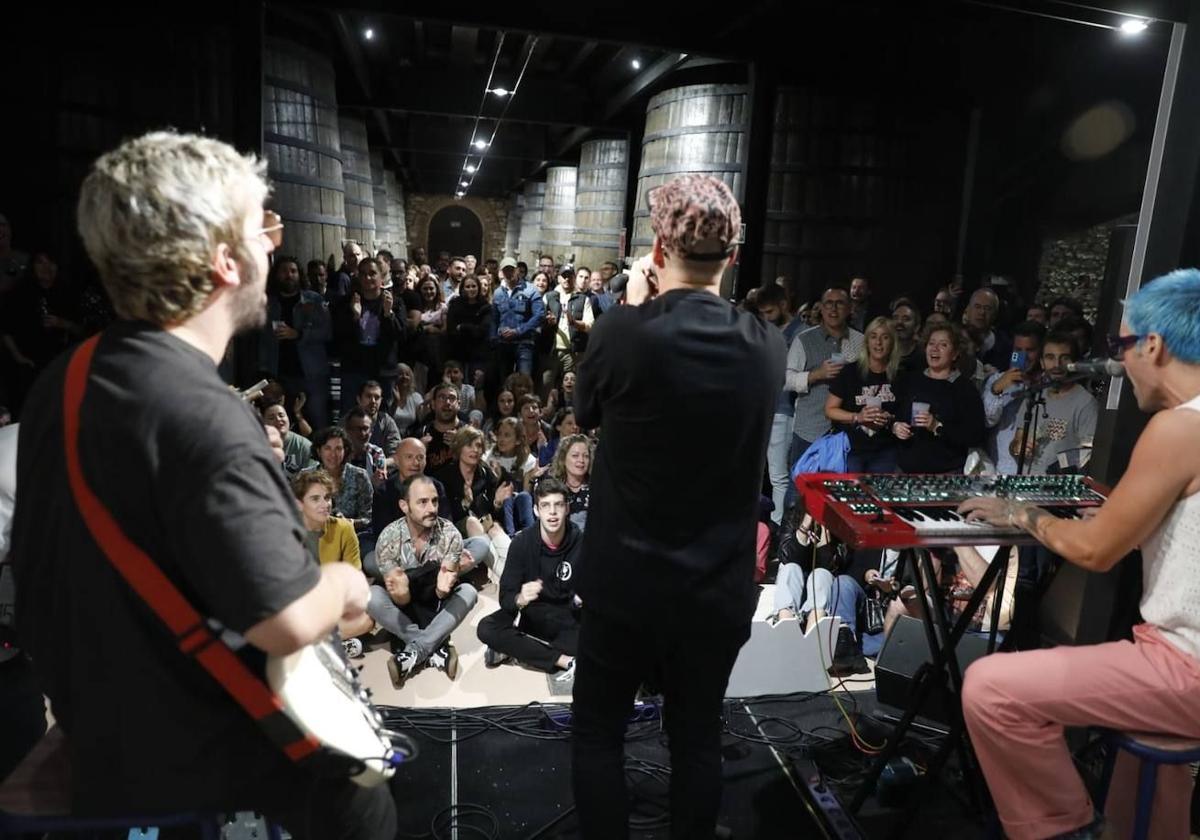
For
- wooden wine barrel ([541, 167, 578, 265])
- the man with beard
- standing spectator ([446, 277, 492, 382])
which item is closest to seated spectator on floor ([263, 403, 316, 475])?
standing spectator ([446, 277, 492, 382])

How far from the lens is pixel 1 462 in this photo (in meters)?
1.96

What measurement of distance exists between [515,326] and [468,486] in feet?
8.42

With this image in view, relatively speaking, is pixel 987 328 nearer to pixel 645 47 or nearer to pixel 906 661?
pixel 645 47

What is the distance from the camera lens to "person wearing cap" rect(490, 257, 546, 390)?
7387 mm

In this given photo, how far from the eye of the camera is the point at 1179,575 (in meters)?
1.76

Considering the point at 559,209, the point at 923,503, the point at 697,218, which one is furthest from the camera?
the point at 559,209

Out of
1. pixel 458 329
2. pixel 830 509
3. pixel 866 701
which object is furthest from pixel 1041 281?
pixel 830 509

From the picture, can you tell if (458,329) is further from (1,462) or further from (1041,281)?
(1041,281)

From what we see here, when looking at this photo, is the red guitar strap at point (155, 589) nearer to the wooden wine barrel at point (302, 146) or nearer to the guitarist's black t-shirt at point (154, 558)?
the guitarist's black t-shirt at point (154, 558)

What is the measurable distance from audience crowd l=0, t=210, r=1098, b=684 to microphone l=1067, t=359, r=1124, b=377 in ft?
0.46

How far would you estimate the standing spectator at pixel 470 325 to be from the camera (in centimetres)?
720

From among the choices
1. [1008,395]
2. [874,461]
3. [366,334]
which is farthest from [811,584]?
[366,334]

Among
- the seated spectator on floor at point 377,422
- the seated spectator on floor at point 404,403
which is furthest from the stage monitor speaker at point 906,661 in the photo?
the seated spectator on floor at point 404,403

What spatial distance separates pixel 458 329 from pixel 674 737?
5.68 m
